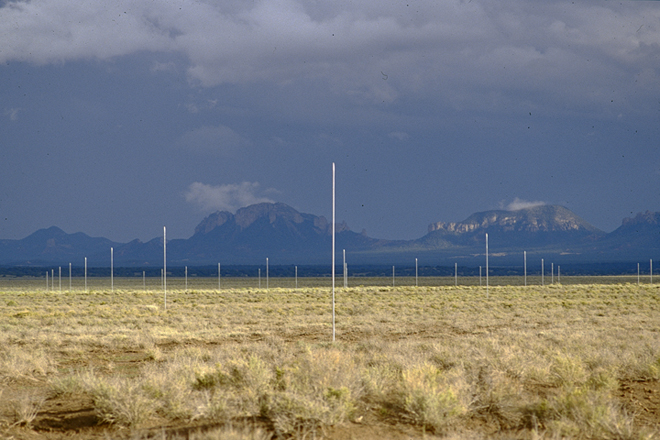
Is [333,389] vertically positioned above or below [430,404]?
above

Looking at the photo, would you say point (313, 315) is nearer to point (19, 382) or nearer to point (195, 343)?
point (195, 343)

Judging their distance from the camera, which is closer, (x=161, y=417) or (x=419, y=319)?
(x=161, y=417)

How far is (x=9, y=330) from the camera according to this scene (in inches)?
822

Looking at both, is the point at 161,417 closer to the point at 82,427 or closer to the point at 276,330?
the point at 82,427

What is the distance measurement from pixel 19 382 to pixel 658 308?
31.8 meters

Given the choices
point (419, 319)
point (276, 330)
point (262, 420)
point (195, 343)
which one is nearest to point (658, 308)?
point (419, 319)

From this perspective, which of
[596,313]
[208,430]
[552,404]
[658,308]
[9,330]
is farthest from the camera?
[658,308]

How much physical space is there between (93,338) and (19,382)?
23.5 ft

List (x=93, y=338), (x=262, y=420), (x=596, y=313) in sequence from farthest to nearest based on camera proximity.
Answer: (x=596, y=313) < (x=93, y=338) < (x=262, y=420)

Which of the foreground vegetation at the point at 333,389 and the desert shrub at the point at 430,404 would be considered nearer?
the foreground vegetation at the point at 333,389

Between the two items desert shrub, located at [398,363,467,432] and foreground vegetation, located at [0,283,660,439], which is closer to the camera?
foreground vegetation, located at [0,283,660,439]

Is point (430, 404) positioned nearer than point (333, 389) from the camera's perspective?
Yes

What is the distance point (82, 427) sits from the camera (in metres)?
8.22

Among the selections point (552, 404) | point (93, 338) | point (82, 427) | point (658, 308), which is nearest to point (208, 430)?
point (82, 427)
